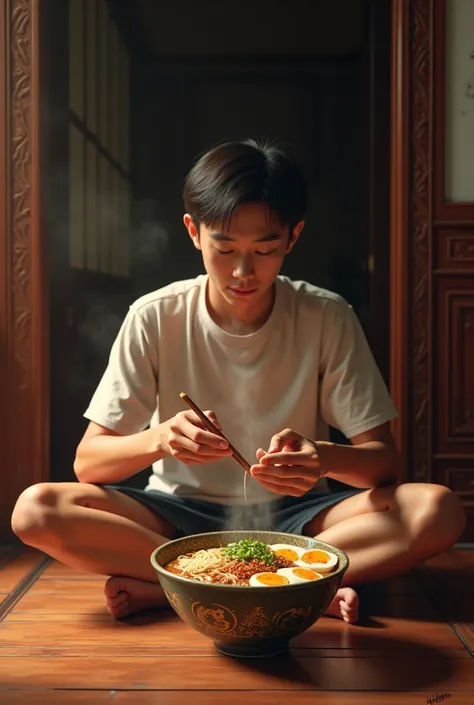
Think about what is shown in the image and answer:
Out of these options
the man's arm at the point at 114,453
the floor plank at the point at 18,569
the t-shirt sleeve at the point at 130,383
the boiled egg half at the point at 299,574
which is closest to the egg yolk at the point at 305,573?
the boiled egg half at the point at 299,574

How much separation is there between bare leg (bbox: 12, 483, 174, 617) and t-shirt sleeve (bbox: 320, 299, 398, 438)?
0.60 meters

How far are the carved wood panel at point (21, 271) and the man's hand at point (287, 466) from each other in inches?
53.5

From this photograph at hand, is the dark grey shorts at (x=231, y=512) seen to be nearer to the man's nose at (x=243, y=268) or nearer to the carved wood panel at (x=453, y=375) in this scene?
the man's nose at (x=243, y=268)

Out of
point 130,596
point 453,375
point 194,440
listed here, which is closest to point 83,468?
point 130,596

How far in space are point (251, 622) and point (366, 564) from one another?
55 cm

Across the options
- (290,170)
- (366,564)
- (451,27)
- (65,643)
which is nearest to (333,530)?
(366,564)

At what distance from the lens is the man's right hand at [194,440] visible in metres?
1.89

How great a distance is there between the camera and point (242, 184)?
2.13 meters

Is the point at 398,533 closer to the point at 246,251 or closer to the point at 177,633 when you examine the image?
the point at 177,633

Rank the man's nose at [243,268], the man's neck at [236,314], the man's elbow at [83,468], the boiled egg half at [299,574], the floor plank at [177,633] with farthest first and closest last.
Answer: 1. the man's neck at [236,314]
2. the man's elbow at [83,468]
3. the man's nose at [243,268]
4. the floor plank at [177,633]
5. the boiled egg half at [299,574]

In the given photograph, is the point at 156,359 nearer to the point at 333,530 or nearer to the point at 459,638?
the point at 333,530

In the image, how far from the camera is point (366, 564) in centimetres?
219

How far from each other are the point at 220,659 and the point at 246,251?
975 millimetres

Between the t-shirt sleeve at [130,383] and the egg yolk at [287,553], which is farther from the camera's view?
the t-shirt sleeve at [130,383]
